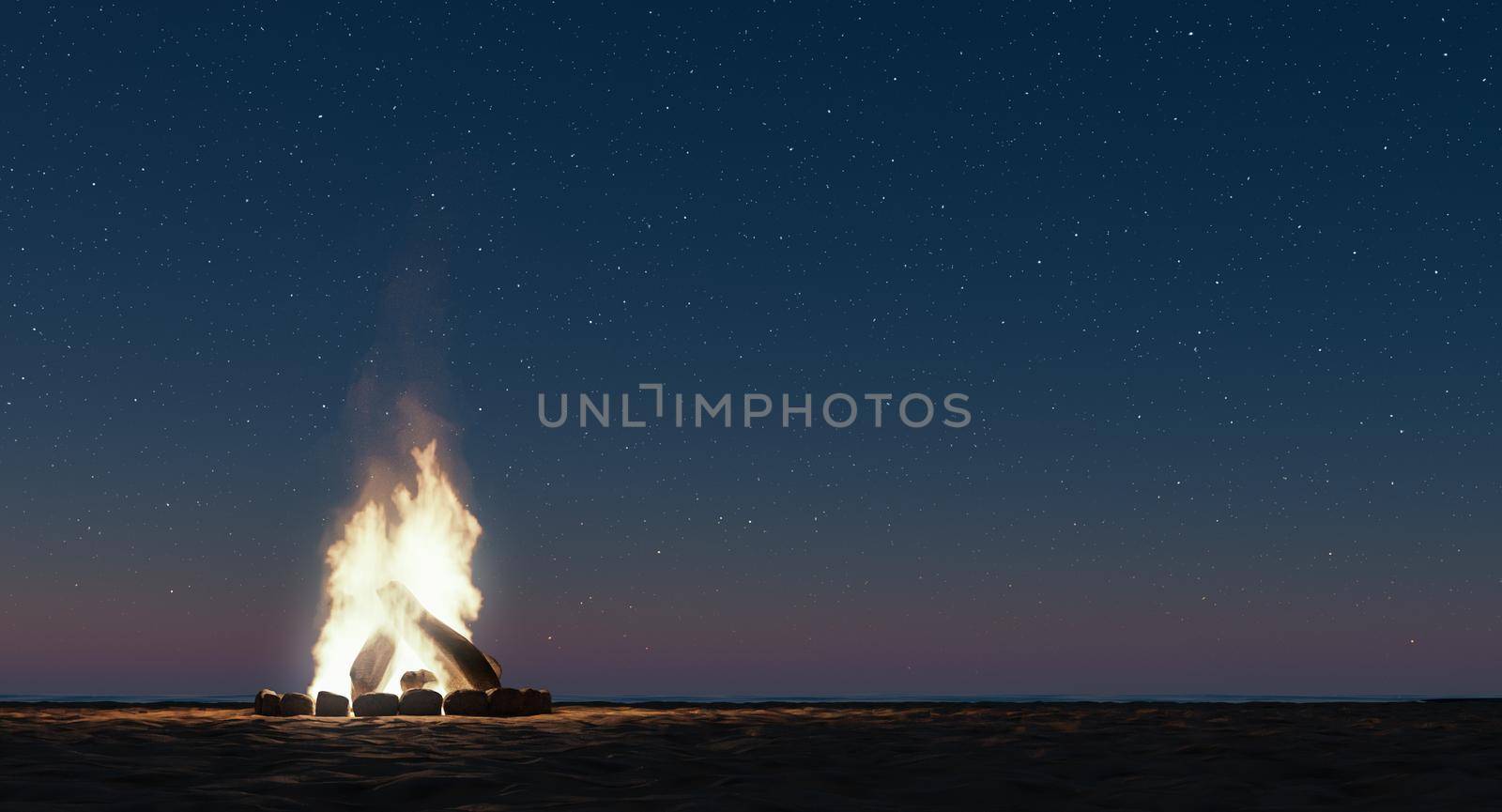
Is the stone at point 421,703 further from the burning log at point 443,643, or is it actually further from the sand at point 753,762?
the burning log at point 443,643

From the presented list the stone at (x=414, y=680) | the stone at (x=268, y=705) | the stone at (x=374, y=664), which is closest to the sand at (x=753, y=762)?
the stone at (x=268, y=705)

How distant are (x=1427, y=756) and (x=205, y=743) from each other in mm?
14867

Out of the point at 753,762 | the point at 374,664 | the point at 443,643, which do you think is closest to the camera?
the point at 753,762

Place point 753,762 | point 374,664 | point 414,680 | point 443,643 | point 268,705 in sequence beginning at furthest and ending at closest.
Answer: point 443,643 → point 374,664 → point 414,680 → point 268,705 → point 753,762

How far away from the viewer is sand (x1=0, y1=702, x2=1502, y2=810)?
1054 centimetres

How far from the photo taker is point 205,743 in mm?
16594

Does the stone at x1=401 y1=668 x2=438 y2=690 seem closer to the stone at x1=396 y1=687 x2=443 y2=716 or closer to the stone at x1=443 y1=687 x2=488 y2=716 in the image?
the stone at x1=396 y1=687 x2=443 y2=716

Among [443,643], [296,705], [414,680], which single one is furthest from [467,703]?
[443,643]

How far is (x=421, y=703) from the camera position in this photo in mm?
26859

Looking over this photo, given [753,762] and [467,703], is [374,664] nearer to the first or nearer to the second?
[467,703]

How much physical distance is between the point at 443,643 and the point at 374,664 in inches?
64.7

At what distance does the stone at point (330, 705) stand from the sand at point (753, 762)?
176 cm

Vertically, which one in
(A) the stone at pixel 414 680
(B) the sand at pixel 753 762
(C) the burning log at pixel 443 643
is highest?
(C) the burning log at pixel 443 643

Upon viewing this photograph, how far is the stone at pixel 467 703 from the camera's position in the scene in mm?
26719
